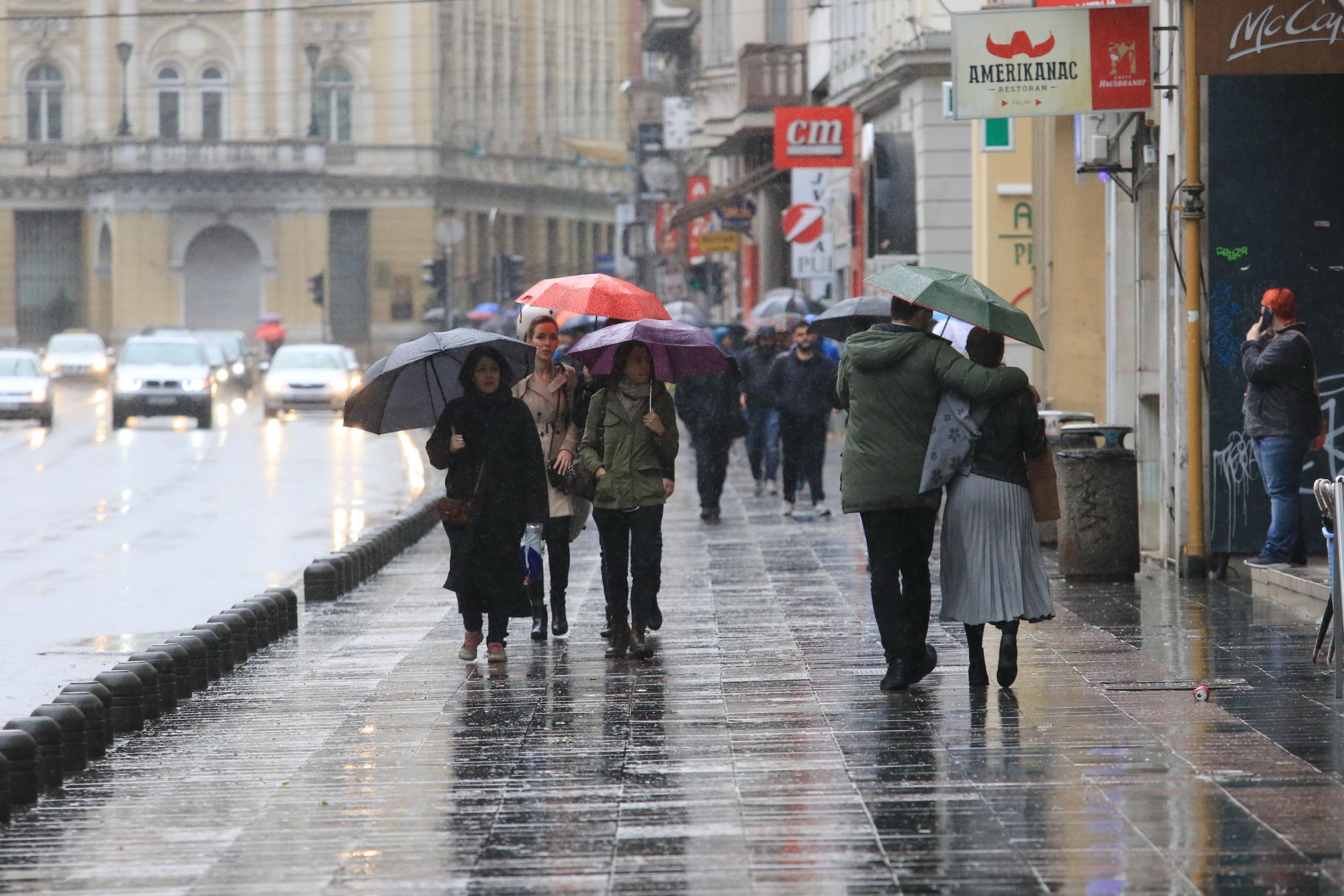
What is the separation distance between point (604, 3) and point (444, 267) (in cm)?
4667

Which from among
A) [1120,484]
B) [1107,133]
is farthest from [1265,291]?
[1107,133]

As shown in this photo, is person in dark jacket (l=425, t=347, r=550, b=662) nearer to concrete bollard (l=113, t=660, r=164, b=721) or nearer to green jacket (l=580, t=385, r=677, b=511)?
green jacket (l=580, t=385, r=677, b=511)

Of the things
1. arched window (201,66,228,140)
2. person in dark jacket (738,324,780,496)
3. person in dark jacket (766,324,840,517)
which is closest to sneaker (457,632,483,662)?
person in dark jacket (738,324,780,496)

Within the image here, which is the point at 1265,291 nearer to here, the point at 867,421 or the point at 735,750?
the point at 867,421

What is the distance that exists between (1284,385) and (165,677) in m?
6.84

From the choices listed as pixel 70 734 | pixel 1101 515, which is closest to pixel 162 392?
pixel 1101 515

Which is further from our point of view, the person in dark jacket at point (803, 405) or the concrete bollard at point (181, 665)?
the person in dark jacket at point (803, 405)

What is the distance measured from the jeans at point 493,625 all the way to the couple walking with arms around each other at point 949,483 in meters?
2.18

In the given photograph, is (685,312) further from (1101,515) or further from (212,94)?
(212,94)

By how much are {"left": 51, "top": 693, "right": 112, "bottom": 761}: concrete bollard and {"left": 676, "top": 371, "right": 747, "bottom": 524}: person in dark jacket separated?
37.1ft

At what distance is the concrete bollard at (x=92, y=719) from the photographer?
8.02 m

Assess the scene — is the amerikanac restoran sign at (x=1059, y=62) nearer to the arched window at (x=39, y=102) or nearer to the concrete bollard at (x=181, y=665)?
the concrete bollard at (x=181, y=665)

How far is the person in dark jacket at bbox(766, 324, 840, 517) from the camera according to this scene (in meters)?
19.6

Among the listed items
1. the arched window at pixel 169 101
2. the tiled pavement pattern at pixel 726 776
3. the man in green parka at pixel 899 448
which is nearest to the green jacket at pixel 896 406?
the man in green parka at pixel 899 448
